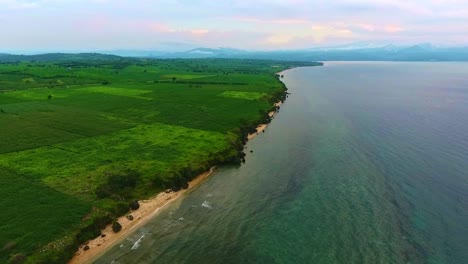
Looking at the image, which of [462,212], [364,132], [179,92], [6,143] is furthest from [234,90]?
[462,212]

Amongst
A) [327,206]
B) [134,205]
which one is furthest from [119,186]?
[327,206]

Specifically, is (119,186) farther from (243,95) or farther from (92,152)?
(243,95)

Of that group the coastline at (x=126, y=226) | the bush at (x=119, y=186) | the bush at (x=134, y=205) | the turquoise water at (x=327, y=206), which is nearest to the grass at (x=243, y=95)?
the turquoise water at (x=327, y=206)

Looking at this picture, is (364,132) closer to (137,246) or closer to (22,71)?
(137,246)

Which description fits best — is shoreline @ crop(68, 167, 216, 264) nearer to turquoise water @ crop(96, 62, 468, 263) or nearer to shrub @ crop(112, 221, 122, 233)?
shrub @ crop(112, 221, 122, 233)

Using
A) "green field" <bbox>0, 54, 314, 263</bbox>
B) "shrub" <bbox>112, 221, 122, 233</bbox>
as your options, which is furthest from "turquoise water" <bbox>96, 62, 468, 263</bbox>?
"green field" <bbox>0, 54, 314, 263</bbox>

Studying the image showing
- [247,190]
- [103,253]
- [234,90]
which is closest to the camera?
[103,253]
